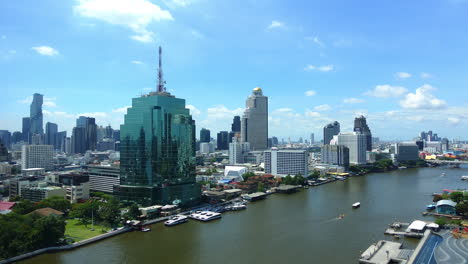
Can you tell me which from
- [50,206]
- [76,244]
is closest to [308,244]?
[76,244]

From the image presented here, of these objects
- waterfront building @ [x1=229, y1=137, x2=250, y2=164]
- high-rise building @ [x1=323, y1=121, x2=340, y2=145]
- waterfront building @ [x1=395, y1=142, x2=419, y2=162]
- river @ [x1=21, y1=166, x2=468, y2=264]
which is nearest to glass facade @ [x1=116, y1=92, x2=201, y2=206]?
river @ [x1=21, y1=166, x2=468, y2=264]

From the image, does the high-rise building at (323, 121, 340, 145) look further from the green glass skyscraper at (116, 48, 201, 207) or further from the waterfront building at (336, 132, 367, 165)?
the green glass skyscraper at (116, 48, 201, 207)

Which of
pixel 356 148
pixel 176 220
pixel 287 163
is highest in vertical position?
pixel 356 148

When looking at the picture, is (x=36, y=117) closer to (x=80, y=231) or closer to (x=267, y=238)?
(x=80, y=231)

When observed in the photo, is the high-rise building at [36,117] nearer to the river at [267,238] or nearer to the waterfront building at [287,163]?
the waterfront building at [287,163]

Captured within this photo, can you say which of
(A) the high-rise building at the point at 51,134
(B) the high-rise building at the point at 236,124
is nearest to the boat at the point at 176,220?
(B) the high-rise building at the point at 236,124

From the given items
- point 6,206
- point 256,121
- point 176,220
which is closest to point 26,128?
point 256,121

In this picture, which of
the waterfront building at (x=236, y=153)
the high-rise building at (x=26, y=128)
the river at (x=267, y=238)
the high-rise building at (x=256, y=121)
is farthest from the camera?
the high-rise building at (x=26, y=128)
